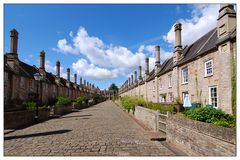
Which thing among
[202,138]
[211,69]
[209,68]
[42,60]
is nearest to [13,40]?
[42,60]

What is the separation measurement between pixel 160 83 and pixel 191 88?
1020 centimetres

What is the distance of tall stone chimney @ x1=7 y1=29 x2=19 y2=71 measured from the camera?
22.0 m

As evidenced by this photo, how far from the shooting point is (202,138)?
5.61 m

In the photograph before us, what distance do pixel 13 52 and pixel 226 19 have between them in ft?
78.0

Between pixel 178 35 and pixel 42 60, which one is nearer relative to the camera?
pixel 178 35

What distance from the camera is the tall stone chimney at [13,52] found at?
22.0 metres

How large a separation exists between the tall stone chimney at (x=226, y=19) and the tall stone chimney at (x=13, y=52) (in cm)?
2235

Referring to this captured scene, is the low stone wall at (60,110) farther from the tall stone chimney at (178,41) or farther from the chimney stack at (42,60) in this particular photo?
the tall stone chimney at (178,41)

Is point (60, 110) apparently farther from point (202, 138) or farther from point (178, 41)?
point (202, 138)

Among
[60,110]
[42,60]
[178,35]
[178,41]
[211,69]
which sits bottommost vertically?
[60,110]

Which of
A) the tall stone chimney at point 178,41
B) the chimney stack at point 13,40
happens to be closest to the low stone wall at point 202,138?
the tall stone chimney at point 178,41

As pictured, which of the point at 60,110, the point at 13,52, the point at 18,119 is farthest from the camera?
the point at 60,110

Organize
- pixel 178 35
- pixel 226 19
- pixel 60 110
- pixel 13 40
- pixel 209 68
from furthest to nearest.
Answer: pixel 60 110 < pixel 178 35 < pixel 13 40 < pixel 209 68 < pixel 226 19

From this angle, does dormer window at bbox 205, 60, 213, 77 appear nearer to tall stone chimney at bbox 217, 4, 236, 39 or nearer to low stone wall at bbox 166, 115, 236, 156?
tall stone chimney at bbox 217, 4, 236, 39
